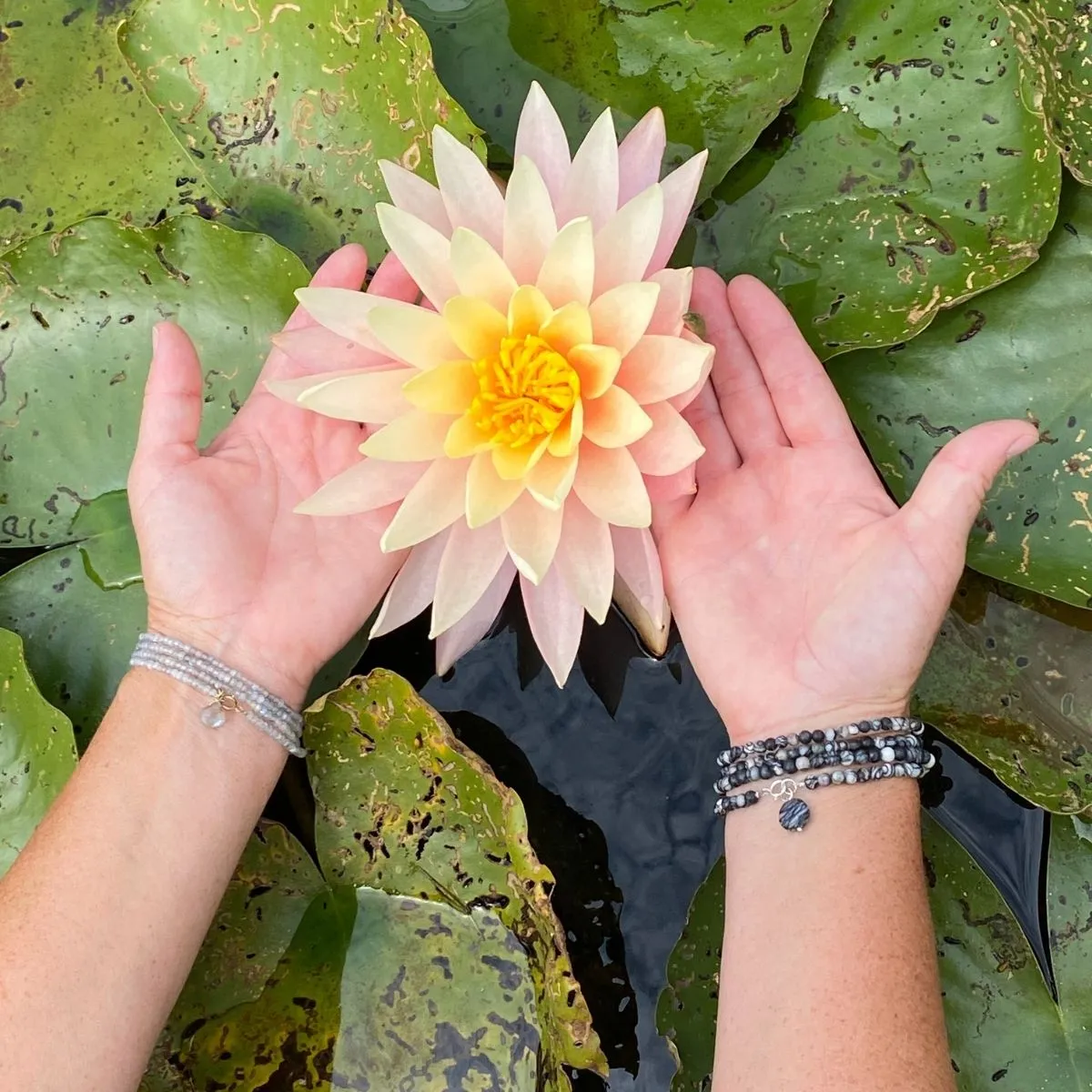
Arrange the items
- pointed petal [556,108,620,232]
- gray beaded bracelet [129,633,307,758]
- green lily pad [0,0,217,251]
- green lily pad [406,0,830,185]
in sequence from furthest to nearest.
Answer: green lily pad [0,0,217,251], green lily pad [406,0,830,185], gray beaded bracelet [129,633,307,758], pointed petal [556,108,620,232]

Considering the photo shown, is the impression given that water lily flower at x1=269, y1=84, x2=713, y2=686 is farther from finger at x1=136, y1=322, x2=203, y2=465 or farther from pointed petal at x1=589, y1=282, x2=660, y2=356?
finger at x1=136, y1=322, x2=203, y2=465

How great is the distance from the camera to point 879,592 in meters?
1.36

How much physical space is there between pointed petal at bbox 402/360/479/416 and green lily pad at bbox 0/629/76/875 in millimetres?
956

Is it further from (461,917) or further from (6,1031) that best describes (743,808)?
(6,1031)

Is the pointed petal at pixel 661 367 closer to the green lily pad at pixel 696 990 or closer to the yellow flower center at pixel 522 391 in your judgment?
the yellow flower center at pixel 522 391

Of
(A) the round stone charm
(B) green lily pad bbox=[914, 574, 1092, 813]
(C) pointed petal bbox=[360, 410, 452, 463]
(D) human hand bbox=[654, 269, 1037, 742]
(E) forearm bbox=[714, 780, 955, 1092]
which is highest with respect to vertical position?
(C) pointed petal bbox=[360, 410, 452, 463]

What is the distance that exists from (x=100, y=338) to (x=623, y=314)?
1.15m

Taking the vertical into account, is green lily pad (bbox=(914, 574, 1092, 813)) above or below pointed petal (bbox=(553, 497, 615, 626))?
below

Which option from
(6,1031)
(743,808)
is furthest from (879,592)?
(6,1031)

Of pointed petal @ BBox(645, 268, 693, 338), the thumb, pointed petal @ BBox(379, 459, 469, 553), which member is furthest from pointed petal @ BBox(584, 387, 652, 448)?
the thumb

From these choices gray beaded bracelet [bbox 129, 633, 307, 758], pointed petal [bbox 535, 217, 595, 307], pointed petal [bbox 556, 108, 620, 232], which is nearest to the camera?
pointed petal [bbox 535, 217, 595, 307]

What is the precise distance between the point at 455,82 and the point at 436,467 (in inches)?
37.8

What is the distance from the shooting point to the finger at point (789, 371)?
155cm

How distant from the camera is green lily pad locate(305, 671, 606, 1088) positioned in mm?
1594
